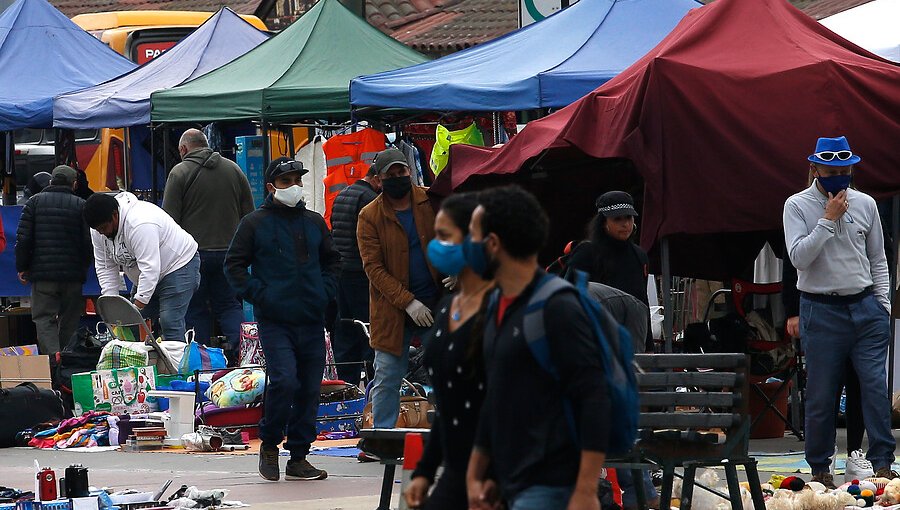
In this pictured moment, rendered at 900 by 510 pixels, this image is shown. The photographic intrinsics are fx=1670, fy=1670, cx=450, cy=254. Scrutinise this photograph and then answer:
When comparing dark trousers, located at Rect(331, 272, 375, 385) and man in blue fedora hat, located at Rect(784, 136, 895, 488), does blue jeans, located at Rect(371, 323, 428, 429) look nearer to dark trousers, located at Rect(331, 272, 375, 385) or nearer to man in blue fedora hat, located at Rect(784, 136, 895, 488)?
man in blue fedora hat, located at Rect(784, 136, 895, 488)

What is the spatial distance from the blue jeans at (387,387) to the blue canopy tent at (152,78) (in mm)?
8193

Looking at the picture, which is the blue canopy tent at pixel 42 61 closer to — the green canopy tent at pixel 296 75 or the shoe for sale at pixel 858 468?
the green canopy tent at pixel 296 75

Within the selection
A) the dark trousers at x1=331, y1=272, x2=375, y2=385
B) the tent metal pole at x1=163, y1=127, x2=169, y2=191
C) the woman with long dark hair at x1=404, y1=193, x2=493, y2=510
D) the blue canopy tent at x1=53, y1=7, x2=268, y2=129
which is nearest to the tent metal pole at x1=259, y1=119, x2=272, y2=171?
the tent metal pole at x1=163, y1=127, x2=169, y2=191

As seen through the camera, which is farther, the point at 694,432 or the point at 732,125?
the point at 732,125

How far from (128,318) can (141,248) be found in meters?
0.61

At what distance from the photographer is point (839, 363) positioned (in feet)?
30.4

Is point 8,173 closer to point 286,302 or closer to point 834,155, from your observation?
point 286,302

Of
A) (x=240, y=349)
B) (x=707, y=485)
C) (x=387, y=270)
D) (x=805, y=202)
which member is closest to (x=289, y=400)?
(x=387, y=270)

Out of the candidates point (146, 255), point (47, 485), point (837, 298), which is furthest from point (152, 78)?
point (837, 298)

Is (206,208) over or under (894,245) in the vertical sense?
over

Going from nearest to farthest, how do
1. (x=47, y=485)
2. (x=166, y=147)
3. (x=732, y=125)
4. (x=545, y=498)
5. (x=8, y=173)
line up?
(x=545, y=498) → (x=47, y=485) → (x=732, y=125) → (x=166, y=147) → (x=8, y=173)

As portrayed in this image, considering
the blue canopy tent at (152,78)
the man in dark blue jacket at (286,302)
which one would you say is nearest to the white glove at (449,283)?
the man in dark blue jacket at (286,302)

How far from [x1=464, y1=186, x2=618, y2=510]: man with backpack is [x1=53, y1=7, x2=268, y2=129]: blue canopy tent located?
1324 cm

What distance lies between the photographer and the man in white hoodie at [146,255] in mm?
13422
